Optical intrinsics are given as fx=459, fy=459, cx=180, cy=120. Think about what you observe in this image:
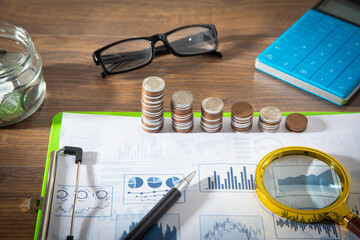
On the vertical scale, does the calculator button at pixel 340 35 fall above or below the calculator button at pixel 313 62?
above

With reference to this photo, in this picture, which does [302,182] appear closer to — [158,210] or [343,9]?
[158,210]

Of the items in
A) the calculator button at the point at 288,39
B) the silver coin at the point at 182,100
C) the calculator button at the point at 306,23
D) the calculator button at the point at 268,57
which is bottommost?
the silver coin at the point at 182,100

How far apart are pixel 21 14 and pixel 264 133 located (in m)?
0.73

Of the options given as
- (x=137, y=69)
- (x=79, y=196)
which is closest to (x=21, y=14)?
(x=137, y=69)

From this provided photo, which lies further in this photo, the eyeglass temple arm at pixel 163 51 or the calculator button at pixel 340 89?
the eyeglass temple arm at pixel 163 51

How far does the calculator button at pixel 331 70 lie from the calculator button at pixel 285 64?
0.07 m

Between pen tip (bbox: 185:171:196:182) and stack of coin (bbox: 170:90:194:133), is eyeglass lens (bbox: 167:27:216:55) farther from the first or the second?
pen tip (bbox: 185:171:196:182)

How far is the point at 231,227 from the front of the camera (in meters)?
0.87

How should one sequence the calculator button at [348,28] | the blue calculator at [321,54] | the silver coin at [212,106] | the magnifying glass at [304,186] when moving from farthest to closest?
the calculator button at [348,28], the blue calculator at [321,54], the silver coin at [212,106], the magnifying glass at [304,186]

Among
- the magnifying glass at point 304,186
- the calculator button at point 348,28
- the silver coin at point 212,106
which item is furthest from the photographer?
the calculator button at point 348,28

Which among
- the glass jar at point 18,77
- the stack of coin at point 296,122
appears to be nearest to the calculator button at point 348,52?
the stack of coin at point 296,122

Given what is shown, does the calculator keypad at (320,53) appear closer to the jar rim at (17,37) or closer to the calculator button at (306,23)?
the calculator button at (306,23)

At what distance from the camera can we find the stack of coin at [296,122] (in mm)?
990

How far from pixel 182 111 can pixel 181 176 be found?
134 mm
